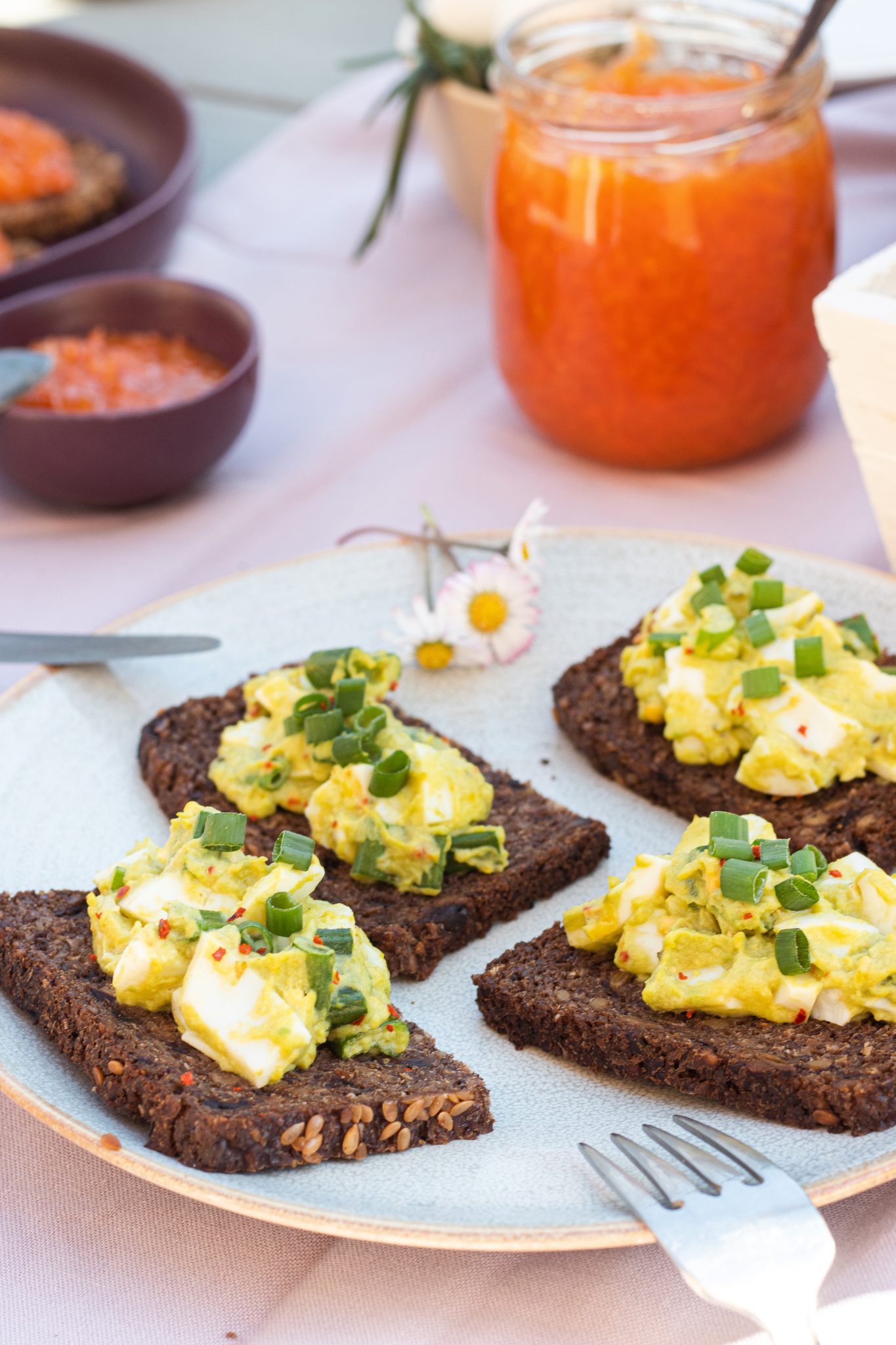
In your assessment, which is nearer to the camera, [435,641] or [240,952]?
[240,952]

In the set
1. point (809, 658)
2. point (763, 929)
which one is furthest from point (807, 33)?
point (763, 929)

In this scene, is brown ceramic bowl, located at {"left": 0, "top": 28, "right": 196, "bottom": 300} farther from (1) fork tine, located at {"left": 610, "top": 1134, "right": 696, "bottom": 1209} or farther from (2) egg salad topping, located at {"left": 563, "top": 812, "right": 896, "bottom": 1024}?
(1) fork tine, located at {"left": 610, "top": 1134, "right": 696, "bottom": 1209}

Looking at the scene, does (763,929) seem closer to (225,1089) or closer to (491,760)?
(225,1089)

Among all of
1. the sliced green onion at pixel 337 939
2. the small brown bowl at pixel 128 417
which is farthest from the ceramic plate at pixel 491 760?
the small brown bowl at pixel 128 417

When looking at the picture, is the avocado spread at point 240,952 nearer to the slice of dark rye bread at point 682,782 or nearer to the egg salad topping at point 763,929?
the egg salad topping at point 763,929

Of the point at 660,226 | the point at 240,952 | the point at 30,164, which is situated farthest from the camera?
the point at 30,164

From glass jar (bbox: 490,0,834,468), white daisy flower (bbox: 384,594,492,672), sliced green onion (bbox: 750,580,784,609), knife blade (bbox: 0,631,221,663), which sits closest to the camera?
sliced green onion (bbox: 750,580,784,609)

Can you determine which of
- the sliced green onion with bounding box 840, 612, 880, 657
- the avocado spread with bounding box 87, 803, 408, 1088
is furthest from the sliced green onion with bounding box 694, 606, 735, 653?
the avocado spread with bounding box 87, 803, 408, 1088
